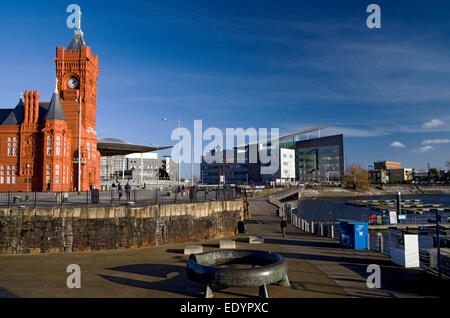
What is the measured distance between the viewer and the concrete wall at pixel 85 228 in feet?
65.4

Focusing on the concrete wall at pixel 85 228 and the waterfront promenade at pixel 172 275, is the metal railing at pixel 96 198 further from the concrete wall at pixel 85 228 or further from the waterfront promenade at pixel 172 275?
the waterfront promenade at pixel 172 275

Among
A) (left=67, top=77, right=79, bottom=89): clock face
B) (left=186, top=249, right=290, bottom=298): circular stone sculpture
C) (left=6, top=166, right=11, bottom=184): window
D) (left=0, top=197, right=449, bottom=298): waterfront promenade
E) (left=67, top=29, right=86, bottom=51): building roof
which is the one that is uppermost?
(left=67, top=29, right=86, bottom=51): building roof

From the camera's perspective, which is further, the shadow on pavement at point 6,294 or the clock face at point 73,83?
the clock face at point 73,83

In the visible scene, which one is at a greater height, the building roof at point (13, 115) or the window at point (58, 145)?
the building roof at point (13, 115)

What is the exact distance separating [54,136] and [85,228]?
28.0 m

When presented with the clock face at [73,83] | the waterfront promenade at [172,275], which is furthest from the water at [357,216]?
the clock face at [73,83]

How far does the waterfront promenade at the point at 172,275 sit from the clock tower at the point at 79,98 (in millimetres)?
30836

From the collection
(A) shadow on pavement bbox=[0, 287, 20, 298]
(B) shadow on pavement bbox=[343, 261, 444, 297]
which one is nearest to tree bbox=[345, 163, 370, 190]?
(B) shadow on pavement bbox=[343, 261, 444, 297]

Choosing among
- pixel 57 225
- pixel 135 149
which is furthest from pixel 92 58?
pixel 57 225

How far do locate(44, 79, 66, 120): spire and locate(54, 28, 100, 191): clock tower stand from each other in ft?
8.39

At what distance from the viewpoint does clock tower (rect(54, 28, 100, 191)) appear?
47.4m

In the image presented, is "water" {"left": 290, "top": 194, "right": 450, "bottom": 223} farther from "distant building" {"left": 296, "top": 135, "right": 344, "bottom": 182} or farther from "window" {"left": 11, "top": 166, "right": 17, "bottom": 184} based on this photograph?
"distant building" {"left": 296, "top": 135, "right": 344, "bottom": 182}
